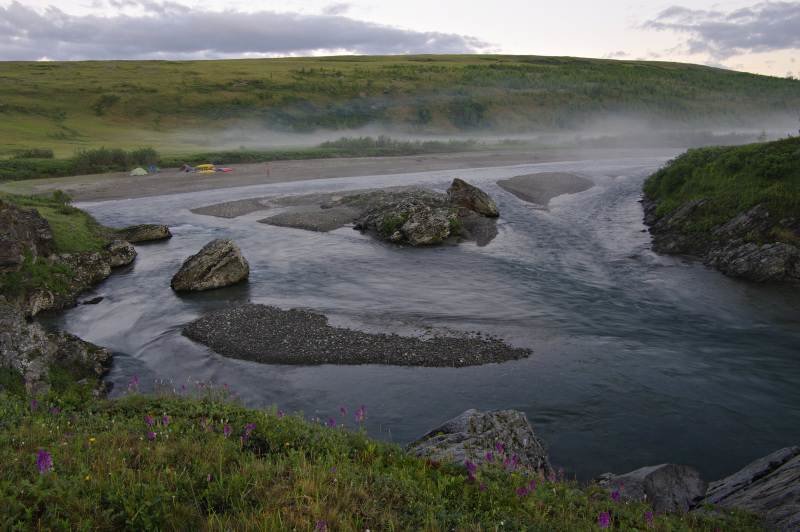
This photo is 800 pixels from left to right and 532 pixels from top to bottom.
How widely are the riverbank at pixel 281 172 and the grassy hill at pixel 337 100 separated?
58.1 ft

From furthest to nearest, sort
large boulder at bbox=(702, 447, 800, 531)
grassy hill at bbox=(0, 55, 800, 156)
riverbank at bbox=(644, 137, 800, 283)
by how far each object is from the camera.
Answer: grassy hill at bbox=(0, 55, 800, 156)
riverbank at bbox=(644, 137, 800, 283)
large boulder at bbox=(702, 447, 800, 531)

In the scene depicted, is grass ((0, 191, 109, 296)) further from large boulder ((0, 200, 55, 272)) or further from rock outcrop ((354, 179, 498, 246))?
rock outcrop ((354, 179, 498, 246))

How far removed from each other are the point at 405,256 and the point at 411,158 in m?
45.1

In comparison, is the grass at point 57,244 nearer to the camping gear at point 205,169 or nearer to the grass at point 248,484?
the grass at point 248,484

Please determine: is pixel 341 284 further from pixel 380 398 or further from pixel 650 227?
pixel 650 227

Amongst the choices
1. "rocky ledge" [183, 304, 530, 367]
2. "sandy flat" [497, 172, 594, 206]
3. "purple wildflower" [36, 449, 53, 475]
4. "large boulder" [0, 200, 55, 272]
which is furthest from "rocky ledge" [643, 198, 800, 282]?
"large boulder" [0, 200, 55, 272]

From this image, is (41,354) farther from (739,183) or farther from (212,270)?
(739,183)

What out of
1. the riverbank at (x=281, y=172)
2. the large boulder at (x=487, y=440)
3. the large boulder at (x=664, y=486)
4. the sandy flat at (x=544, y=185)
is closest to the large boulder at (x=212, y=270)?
the large boulder at (x=487, y=440)

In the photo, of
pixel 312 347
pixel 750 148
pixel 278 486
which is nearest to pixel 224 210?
pixel 312 347

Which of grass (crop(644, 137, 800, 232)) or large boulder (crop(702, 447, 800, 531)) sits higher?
grass (crop(644, 137, 800, 232))

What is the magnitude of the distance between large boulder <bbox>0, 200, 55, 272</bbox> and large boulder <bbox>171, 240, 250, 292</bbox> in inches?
223

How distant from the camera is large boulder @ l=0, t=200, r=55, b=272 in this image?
72.8ft

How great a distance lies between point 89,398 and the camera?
34.9 feet

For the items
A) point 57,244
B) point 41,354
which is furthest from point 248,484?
point 57,244
